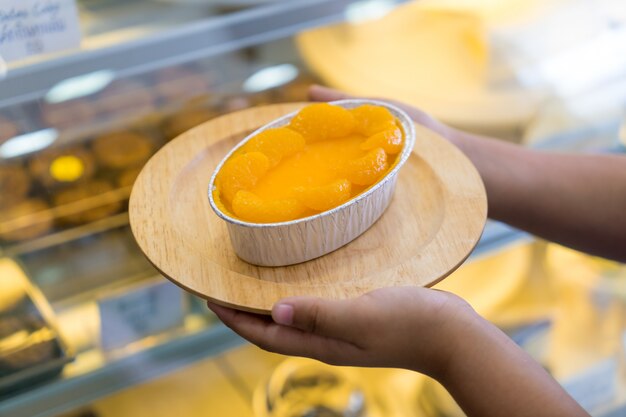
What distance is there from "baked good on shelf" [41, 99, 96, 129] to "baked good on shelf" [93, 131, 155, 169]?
0.04m

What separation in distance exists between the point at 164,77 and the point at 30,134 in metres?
0.22

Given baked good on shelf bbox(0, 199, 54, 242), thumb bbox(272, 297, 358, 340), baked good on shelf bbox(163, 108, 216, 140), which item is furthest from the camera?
baked good on shelf bbox(163, 108, 216, 140)

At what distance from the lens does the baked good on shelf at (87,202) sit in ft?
3.59

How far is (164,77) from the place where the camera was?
1.14 meters

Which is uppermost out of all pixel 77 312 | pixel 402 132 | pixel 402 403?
pixel 402 132

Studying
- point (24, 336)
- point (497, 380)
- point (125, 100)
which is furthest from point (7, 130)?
point (497, 380)

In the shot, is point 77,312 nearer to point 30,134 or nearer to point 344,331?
point 30,134

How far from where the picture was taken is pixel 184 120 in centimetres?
117

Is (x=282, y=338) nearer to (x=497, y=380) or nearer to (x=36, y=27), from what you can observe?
(x=497, y=380)

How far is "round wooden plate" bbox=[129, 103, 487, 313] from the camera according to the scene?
763 mm

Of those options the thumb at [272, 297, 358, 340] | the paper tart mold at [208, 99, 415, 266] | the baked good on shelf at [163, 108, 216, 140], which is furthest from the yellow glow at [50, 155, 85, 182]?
the thumb at [272, 297, 358, 340]

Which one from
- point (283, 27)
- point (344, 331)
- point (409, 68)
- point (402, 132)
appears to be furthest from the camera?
point (409, 68)

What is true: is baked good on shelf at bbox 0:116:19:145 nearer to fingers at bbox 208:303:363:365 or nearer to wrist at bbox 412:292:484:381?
fingers at bbox 208:303:363:365

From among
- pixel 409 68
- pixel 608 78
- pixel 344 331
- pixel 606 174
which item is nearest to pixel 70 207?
pixel 344 331
